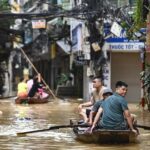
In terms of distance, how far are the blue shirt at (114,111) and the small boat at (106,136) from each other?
14cm

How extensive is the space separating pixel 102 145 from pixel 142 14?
212 inches

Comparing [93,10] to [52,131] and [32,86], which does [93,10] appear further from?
[52,131]

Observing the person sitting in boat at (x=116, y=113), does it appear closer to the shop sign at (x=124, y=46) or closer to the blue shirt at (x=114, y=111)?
the blue shirt at (x=114, y=111)

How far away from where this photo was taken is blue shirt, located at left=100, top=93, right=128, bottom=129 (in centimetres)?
1092

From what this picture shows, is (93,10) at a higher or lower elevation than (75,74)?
higher

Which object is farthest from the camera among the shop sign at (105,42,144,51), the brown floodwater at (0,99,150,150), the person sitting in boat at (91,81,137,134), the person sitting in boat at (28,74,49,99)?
the person sitting in boat at (28,74,49,99)

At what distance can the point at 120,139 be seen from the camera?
11.3m

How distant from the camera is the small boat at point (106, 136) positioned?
Answer: 10977 mm

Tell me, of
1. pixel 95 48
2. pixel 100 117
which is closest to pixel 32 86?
pixel 95 48

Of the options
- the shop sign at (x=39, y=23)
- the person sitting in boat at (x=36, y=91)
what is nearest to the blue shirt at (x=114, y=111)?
the person sitting in boat at (x=36, y=91)

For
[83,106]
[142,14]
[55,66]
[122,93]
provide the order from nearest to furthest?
[122,93]
[83,106]
[142,14]
[55,66]

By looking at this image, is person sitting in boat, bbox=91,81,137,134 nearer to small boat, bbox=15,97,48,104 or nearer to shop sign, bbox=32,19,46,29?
small boat, bbox=15,97,48,104

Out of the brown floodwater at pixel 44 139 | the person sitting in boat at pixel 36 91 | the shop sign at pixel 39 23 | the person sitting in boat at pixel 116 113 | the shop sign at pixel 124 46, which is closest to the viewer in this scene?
the person sitting in boat at pixel 116 113

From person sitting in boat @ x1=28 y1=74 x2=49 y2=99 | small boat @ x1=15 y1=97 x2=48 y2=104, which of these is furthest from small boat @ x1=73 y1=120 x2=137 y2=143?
person sitting in boat @ x1=28 y1=74 x2=49 y2=99
